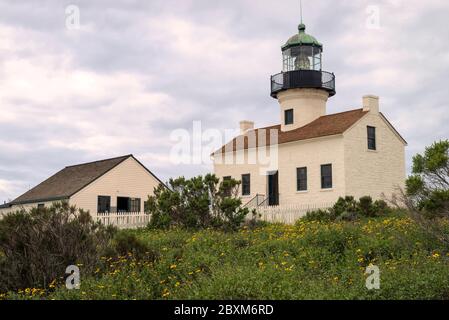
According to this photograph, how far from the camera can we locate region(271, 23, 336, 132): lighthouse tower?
106 feet

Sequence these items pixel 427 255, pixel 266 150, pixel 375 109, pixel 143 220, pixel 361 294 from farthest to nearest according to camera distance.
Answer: pixel 266 150 → pixel 375 109 → pixel 143 220 → pixel 427 255 → pixel 361 294

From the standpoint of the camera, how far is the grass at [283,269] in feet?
28.2

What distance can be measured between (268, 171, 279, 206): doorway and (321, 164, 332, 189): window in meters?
3.03

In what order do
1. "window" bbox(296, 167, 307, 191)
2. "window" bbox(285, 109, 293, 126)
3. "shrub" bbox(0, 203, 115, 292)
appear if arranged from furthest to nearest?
1. "window" bbox(285, 109, 293, 126)
2. "window" bbox(296, 167, 307, 191)
3. "shrub" bbox(0, 203, 115, 292)

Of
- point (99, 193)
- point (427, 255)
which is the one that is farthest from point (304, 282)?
point (99, 193)

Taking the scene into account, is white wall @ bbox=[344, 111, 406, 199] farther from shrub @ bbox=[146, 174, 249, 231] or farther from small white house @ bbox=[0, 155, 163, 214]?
small white house @ bbox=[0, 155, 163, 214]

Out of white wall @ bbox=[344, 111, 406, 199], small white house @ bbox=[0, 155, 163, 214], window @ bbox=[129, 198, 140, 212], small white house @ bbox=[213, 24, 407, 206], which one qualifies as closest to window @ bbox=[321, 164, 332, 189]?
small white house @ bbox=[213, 24, 407, 206]

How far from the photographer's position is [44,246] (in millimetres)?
12258

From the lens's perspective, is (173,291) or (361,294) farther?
(173,291)

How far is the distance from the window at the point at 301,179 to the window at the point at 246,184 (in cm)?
362

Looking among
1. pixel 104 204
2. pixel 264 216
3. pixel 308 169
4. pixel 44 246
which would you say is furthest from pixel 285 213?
pixel 44 246

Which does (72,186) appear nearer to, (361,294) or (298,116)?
(298,116)
